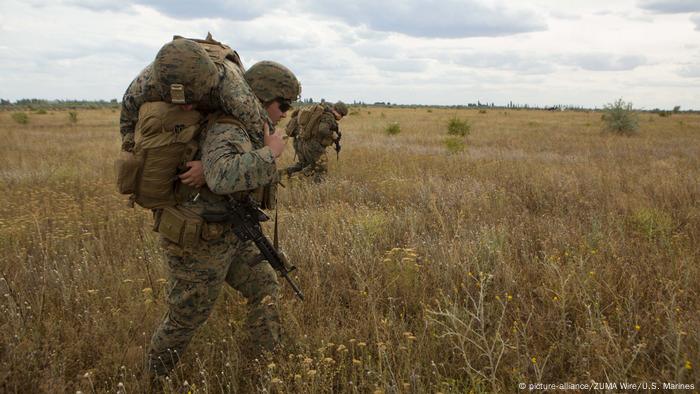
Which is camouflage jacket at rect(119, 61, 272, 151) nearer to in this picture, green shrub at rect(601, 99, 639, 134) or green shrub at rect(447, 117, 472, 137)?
green shrub at rect(447, 117, 472, 137)

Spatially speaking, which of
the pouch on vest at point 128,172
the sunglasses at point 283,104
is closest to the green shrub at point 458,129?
the sunglasses at point 283,104

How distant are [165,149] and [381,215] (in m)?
3.21

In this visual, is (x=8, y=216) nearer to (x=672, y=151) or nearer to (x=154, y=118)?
(x=154, y=118)

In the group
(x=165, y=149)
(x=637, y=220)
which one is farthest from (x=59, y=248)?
(x=637, y=220)

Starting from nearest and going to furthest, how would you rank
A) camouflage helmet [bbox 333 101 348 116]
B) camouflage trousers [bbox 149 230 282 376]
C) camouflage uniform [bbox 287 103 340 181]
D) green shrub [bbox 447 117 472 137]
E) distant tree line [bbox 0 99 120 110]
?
camouflage trousers [bbox 149 230 282 376], camouflage uniform [bbox 287 103 340 181], camouflage helmet [bbox 333 101 348 116], green shrub [bbox 447 117 472 137], distant tree line [bbox 0 99 120 110]

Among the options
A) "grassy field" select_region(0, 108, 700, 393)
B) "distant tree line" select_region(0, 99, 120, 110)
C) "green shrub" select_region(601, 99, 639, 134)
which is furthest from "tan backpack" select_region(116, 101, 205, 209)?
"distant tree line" select_region(0, 99, 120, 110)

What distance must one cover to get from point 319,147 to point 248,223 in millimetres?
5605

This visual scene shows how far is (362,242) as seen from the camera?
4.34 m

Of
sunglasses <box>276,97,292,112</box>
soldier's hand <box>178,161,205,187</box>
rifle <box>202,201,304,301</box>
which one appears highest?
sunglasses <box>276,97,292,112</box>

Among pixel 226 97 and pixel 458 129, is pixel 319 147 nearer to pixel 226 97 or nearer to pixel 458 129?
pixel 226 97

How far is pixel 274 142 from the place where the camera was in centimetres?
228

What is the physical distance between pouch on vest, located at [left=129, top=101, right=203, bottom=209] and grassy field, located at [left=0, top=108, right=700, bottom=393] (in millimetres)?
965

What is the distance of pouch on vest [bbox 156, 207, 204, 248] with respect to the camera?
2.23 meters

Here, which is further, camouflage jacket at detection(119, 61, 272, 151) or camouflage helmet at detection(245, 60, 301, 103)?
camouflage helmet at detection(245, 60, 301, 103)
